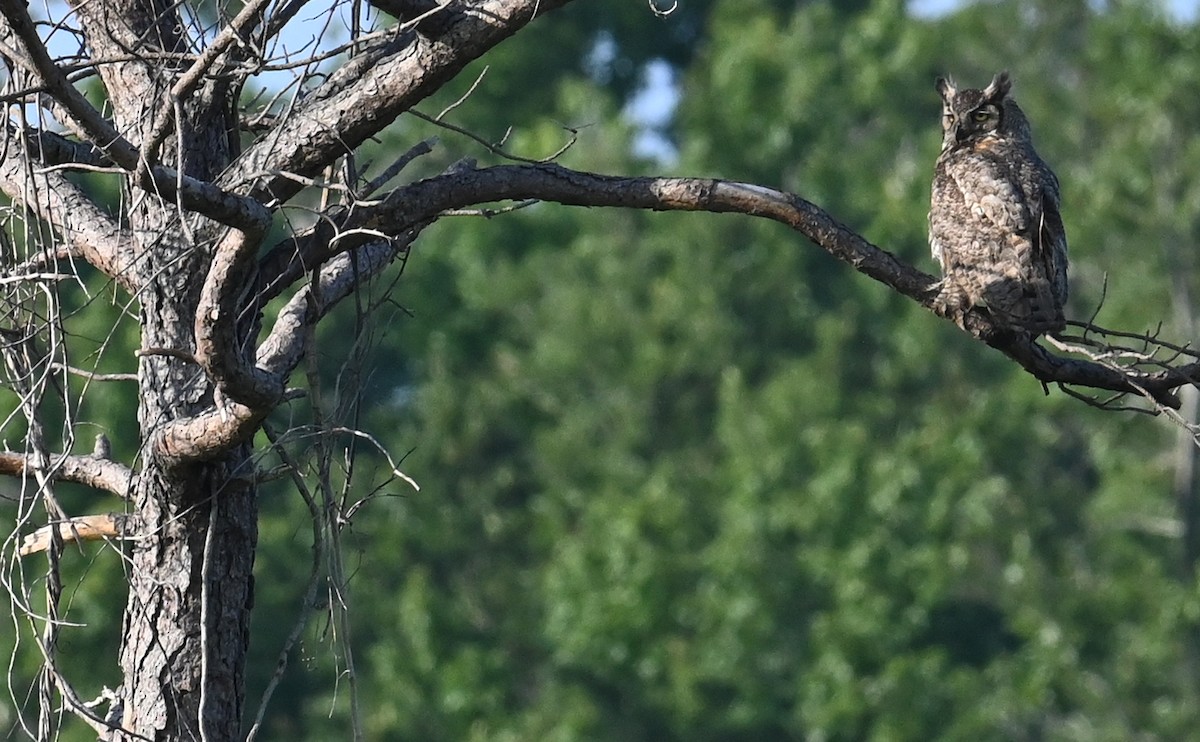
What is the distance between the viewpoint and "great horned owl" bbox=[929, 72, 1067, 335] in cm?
604

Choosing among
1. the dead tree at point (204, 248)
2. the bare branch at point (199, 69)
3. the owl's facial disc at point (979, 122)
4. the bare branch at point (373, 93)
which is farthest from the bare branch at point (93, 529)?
the owl's facial disc at point (979, 122)

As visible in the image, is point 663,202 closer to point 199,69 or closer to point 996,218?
point 199,69

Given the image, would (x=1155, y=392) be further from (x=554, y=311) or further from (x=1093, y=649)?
(x=554, y=311)

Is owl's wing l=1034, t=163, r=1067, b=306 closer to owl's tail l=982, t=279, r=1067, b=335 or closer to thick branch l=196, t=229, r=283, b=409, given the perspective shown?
owl's tail l=982, t=279, r=1067, b=335

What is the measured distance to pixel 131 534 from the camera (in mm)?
4883

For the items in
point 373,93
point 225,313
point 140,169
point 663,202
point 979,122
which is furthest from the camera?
point 979,122

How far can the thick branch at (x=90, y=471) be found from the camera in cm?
498

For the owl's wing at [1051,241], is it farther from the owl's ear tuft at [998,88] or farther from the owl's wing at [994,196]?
the owl's ear tuft at [998,88]

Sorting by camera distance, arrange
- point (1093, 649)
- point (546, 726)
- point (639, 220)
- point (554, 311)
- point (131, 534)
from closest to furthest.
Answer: point (131, 534)
point (546, 726)
point (1093, 649)
point (554, 311)
point (639, 220)

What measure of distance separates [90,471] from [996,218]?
9.54ft

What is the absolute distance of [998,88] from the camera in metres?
7.69

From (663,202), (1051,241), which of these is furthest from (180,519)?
(1051,241)

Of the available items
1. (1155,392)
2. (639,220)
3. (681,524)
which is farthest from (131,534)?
(639,220)

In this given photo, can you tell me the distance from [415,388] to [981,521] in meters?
7.80
